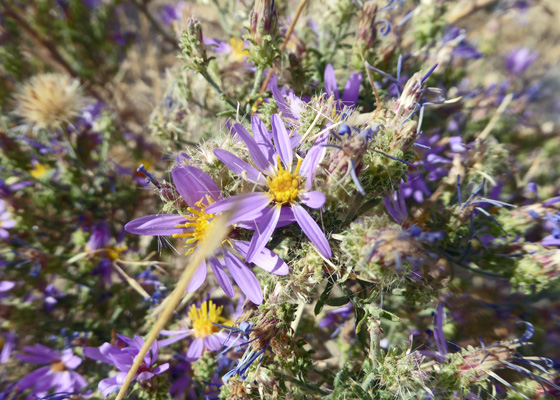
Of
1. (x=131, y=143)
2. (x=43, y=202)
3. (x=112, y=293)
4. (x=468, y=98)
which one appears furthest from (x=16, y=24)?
(x=468, y=98)

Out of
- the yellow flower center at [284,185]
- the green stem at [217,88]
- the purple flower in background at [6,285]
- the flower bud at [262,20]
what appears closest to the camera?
the yellow flower center at [284,185]

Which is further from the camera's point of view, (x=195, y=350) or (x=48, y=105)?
(x=48, y=105)

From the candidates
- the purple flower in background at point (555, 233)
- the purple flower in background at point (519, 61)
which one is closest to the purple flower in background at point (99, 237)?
the purple flower in background at point (555, 233)

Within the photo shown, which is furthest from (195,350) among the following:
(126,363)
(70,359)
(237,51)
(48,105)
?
(48,105)

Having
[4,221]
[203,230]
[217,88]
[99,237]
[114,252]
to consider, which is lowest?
[114,252]

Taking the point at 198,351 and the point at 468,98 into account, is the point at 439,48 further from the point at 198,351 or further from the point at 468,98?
the point at 198,351

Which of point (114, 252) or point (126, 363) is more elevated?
point (114, 252)

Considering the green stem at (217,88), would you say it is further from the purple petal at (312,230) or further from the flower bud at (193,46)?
the purple petal at (312,230)

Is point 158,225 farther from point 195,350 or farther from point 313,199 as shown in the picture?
point 195,350
